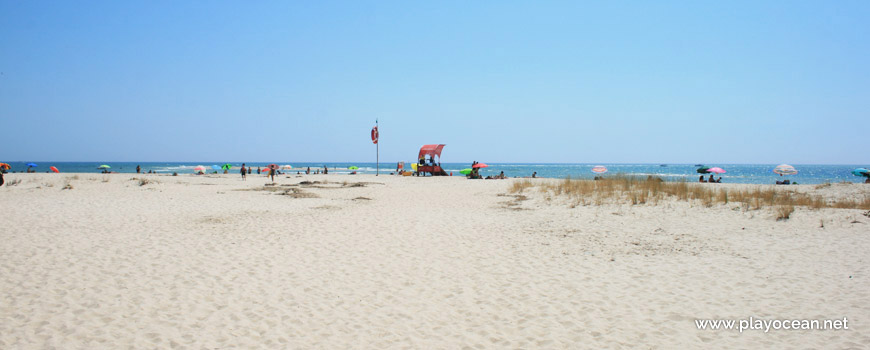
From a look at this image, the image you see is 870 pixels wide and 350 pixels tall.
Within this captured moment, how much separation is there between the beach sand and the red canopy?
24.0 metres

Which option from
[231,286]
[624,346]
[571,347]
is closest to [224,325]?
[231,286]

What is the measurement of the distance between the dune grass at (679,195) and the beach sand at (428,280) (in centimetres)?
151

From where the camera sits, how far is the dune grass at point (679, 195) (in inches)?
499

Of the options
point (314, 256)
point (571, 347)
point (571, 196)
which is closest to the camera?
point (571, 347)

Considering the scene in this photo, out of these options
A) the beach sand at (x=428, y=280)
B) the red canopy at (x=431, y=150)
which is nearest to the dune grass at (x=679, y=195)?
the beach sand at (x=428, y=280)

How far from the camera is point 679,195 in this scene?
1509cm

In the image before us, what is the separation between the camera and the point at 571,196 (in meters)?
16.4

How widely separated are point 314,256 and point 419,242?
2.36m

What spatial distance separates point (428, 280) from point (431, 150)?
98.9 ft

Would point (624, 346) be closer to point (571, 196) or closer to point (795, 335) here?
point (795, 335)

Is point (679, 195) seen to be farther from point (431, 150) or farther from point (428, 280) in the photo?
point (431, 150)

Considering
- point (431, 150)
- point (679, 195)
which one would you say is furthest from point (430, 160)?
point (679, 195)

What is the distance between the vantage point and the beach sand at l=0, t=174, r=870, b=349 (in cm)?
443

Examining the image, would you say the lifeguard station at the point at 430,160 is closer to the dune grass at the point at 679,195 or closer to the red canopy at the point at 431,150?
the red canopy at the point at 431,150
